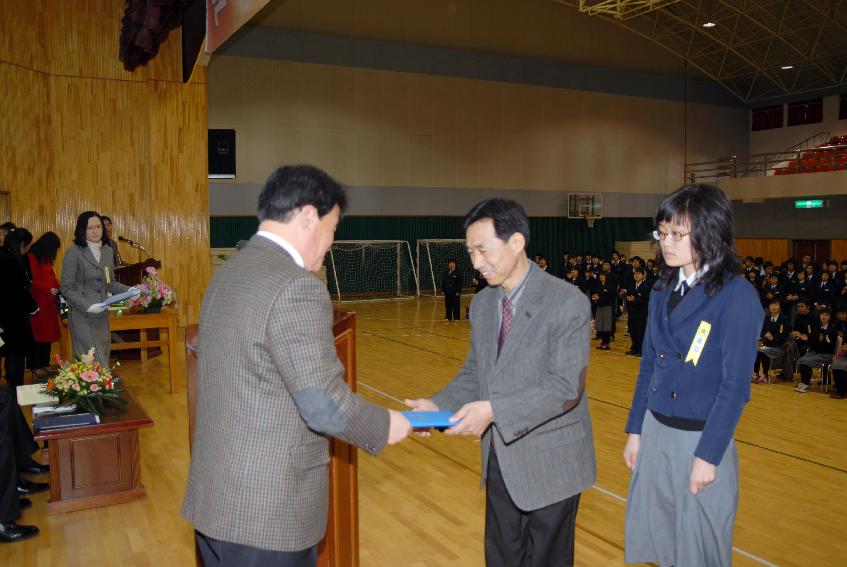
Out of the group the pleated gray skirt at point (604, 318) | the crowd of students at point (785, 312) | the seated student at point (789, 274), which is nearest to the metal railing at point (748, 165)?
the crowd of students at point (785, 312)

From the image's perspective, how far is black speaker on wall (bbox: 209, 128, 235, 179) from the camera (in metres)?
12.5

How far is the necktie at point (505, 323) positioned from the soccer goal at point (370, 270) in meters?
16.6

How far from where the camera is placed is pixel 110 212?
11.0 m

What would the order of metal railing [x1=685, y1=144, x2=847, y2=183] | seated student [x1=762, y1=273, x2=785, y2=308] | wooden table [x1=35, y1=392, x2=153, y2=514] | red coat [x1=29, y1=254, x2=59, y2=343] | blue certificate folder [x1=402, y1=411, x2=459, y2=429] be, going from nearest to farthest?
blue certificate folder [x1=402, y1=411, x2=459, y2=429] → wooden table [x1=35, y1=392, x2=153, y2=514] → red coat [x1=29, y1=254, x2=59, y2=343] → seated student [x1=762, y1=273, x2=785, y2=308] → metal railing [x1=685, y1=144, x2=847, y2=183]

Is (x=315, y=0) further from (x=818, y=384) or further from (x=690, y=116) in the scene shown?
(x=818, y=384)

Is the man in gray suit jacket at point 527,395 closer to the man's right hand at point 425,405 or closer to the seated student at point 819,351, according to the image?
the man's right hand at point 425,405

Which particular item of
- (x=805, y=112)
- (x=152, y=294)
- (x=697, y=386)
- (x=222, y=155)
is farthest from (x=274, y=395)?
(x=805, y=112)

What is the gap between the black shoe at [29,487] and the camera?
459 cm

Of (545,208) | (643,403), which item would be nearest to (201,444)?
(643,403)

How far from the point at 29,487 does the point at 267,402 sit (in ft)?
12.4

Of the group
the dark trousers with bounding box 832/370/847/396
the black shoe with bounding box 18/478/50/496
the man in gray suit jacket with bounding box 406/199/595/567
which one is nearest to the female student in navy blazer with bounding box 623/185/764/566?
the man in gray suit jacket with bounding box 406/199/595/567

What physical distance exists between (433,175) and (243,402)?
18002 mm

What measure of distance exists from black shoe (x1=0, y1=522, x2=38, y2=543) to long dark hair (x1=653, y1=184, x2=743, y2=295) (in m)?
3.71

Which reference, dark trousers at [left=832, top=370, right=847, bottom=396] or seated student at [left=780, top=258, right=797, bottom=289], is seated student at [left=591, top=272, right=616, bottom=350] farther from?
dark trousers at [left=832, top=370, right=847, bottom=396]
